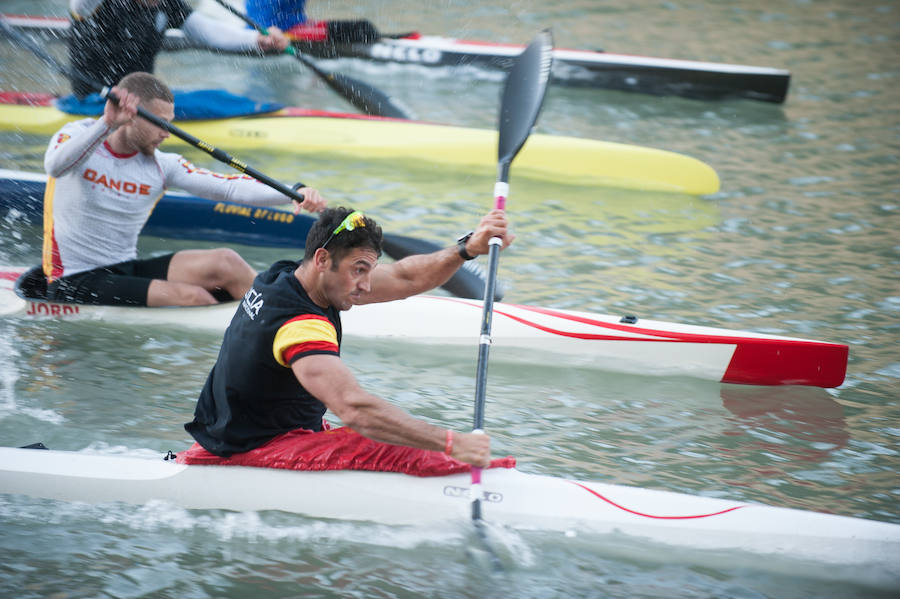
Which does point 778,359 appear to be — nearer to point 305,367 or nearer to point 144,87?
point 305,367

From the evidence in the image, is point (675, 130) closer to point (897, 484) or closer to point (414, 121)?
point (414, 121)

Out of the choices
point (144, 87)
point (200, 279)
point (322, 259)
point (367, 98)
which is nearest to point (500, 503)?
point (322, 259)

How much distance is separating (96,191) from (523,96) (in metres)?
2.11

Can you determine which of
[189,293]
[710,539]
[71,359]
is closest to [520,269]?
[189,293]

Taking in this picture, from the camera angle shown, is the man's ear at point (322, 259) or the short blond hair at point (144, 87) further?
the short blond hair at point (144, 87)

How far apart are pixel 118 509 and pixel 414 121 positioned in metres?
5.08

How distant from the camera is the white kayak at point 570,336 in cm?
444

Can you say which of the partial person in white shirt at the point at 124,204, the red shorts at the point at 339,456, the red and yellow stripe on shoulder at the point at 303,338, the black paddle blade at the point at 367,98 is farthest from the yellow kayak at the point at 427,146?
the red and yellow stripe on shoulder at the point at 303,338

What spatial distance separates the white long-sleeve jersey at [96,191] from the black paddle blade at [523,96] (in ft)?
4.86

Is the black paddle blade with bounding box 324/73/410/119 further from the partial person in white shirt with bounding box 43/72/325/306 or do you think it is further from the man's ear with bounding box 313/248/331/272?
the man's ear with bounding box 313/248/331/272

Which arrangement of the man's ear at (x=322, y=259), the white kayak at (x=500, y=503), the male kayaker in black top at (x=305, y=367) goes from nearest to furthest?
the male kayaker in black top at (x=305, y=367) < the man's ear at (x=322, y=259) < the white kayak at (x=500, y=503)

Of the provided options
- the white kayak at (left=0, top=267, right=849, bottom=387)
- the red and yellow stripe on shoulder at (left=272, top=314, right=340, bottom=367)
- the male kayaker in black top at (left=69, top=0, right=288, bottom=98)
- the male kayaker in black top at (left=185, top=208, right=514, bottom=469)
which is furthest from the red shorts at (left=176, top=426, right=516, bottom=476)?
the male kayaker in black top at (left=69, top=0, right=288, bottom=98)

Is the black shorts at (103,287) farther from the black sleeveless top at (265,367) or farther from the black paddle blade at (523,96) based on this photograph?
the black paddle blade at (523,96)

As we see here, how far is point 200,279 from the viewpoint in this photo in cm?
469
